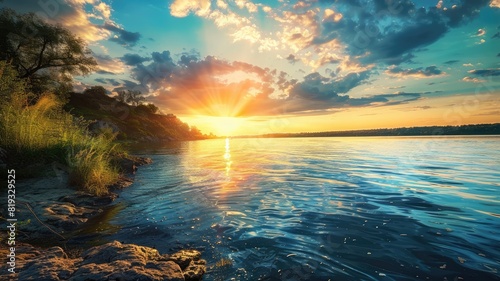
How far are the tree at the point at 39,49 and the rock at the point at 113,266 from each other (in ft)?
156

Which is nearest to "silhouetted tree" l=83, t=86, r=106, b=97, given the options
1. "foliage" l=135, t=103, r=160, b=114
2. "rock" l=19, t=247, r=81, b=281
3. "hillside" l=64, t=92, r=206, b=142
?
"hillside" l=64, t=92, r=206, b=142

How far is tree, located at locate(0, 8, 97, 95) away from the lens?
39688 millimetres

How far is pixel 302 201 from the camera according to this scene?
33.7ft

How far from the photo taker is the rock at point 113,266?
378 cm

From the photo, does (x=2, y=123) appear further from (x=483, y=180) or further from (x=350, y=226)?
(x=483, y=180)

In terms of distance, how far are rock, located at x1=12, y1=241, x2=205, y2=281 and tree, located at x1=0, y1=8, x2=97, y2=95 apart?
4755 centimetres

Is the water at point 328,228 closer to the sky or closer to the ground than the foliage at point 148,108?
closer to the ground

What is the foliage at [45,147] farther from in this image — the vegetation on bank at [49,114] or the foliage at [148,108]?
the foliage at [148,108]

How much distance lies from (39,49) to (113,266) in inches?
2099

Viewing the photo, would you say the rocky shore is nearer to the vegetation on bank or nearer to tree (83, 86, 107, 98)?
the vegetation on bank

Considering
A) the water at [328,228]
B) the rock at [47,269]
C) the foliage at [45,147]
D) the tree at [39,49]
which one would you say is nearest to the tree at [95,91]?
the tree at [39,49]

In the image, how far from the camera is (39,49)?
1640 inches

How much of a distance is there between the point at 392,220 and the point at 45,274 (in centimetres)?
855

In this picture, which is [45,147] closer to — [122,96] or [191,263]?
[191,263]
